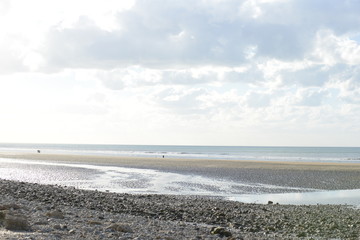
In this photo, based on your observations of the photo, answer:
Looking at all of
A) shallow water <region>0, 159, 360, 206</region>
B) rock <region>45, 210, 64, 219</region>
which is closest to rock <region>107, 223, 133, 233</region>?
rock <region>45, 210, 64, 219</region>

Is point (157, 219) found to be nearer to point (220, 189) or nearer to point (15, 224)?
point (15, 224)

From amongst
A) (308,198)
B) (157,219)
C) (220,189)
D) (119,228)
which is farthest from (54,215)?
(220,189)

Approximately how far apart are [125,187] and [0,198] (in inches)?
542

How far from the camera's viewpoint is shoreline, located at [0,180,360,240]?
1177 centimetres

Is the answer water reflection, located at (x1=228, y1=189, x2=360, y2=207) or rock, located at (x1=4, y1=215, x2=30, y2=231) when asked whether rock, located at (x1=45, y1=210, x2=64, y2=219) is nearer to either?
rock, located at (x1=4, y1=215, x2=30, y2=231)

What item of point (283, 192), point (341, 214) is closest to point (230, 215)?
point (341, 214)

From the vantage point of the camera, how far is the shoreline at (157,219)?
11773mm

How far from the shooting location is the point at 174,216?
17578 millimetres

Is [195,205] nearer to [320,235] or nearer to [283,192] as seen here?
[320,235]

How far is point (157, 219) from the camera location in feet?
54.7

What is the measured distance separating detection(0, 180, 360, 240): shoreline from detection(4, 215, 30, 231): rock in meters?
0.03

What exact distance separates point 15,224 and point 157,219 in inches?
261

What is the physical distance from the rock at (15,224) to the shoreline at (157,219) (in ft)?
0.08

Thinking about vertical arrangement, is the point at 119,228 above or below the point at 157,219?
above
